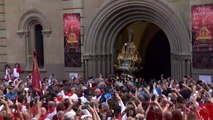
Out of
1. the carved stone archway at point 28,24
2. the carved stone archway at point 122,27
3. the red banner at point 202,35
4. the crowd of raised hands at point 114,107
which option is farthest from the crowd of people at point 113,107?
the carved stone archway at point 28,24

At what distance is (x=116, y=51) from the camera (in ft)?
77.3

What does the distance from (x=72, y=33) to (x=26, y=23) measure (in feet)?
10.6

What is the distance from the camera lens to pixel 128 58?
22609mm

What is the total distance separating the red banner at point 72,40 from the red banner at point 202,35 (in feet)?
19.4

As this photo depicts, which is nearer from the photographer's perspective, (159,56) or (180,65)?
(180,65)

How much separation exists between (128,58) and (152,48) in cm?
482

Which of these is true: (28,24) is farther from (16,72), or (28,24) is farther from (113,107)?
(113,107)

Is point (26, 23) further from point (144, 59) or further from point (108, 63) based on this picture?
point (144, 59)

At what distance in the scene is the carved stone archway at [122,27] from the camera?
65.8 ft

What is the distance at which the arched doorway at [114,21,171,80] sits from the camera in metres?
26.3

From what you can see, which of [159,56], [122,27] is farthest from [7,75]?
[159,56]

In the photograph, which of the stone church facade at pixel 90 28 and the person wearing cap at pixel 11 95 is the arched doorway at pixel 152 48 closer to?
the stone church facade at pixel 90 28

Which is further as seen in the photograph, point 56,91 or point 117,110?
point 56,91

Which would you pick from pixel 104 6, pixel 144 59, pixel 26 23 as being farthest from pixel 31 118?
pixel 144 59
